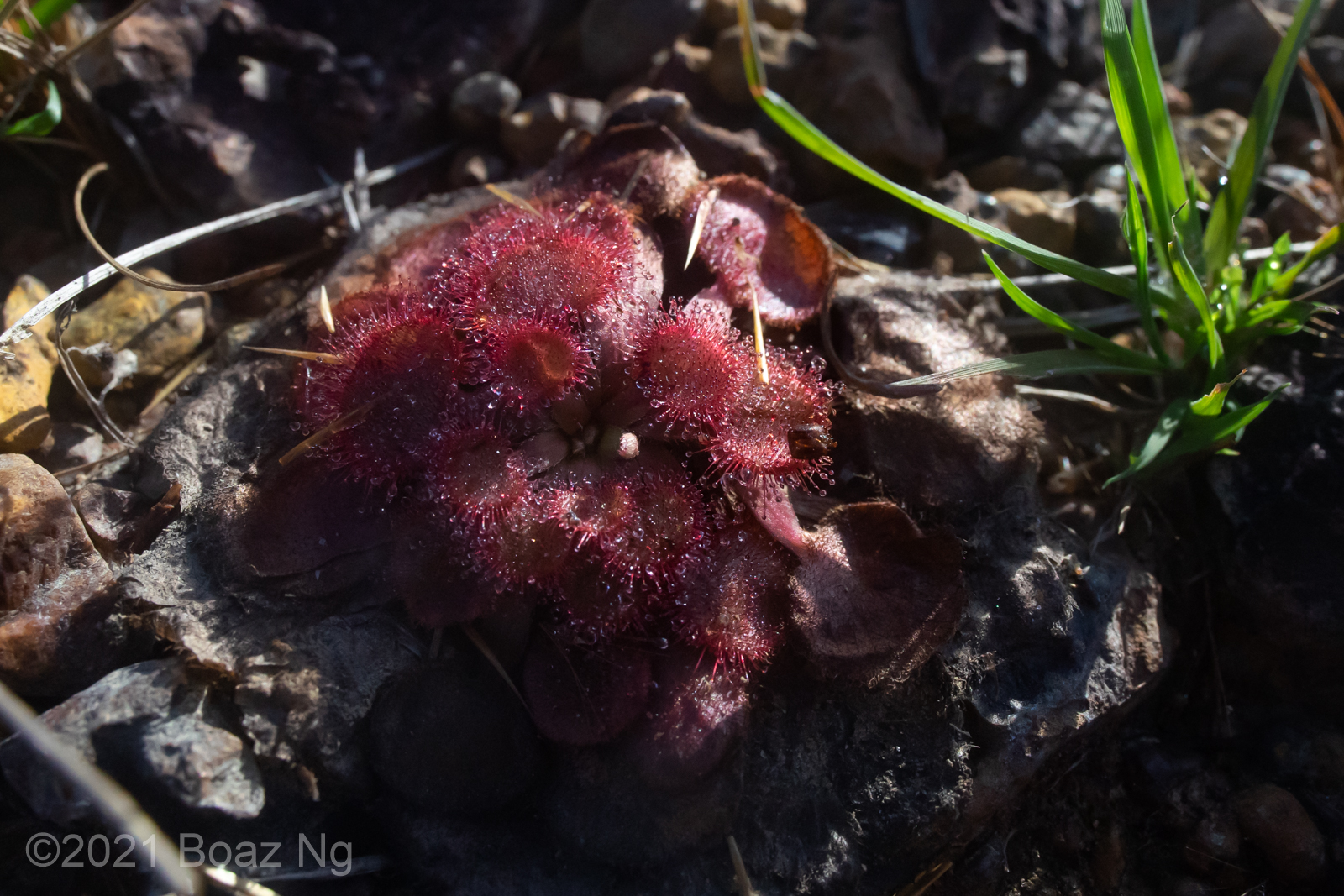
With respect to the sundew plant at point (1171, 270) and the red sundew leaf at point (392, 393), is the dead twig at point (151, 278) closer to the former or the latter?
the red sundew leaf at point (392, 393)

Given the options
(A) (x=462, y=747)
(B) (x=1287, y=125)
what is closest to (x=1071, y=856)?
(A) (x=462, y=747)

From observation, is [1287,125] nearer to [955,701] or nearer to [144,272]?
[955,701]

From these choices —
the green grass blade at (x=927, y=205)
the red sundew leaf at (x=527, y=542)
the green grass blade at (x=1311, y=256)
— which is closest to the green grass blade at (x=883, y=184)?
the green grass blade at (x=927, y=205)

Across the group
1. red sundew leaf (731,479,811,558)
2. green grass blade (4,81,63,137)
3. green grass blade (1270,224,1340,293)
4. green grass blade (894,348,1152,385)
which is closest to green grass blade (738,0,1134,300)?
green grass blade (894,348,1152,385)

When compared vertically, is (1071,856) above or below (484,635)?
below
